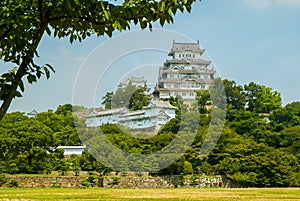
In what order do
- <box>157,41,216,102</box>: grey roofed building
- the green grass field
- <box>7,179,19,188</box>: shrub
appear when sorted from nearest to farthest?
the green grass field < <box>7,179,19,188</box>: shrub < <box>157,41,216,102</box>: grey roofed building

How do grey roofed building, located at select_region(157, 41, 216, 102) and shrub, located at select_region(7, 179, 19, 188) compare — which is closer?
shrub, located at select_region(7, 179, 19, 188)

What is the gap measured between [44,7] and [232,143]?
27.3m

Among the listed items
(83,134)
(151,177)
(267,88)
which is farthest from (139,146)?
(267,88)

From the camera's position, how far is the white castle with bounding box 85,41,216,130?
3525 cm

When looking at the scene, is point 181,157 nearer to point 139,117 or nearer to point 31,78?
point 139,117

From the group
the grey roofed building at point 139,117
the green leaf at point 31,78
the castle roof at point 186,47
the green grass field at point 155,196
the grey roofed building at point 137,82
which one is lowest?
the green grass field at point 155,196

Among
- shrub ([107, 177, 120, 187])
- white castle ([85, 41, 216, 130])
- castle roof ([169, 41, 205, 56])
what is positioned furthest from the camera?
castle roof ([169, 41, 205, 56])

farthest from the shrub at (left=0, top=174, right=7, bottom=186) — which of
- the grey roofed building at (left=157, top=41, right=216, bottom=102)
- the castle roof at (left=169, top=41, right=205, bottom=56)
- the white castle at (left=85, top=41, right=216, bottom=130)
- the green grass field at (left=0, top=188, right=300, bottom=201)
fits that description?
the castle roof at (left=169, top=41, right=205, bottom=56)

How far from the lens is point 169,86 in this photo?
52.4m

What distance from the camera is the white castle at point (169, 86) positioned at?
35.2 meters

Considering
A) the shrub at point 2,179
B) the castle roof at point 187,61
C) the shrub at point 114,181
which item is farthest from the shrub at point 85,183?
the castle roof at point 187,61

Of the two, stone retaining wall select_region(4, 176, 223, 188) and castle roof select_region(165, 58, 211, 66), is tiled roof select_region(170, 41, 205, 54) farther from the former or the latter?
stone retaining wall select_region(4, 176, 223, 188)

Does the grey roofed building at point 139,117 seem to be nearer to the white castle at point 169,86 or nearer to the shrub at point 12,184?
the white castle at point 169,86

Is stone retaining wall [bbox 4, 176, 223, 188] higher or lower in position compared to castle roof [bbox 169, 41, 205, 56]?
lower
